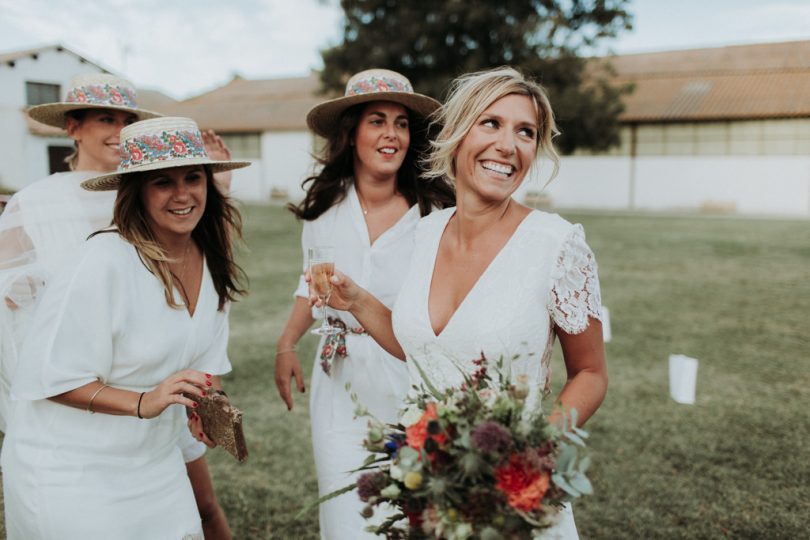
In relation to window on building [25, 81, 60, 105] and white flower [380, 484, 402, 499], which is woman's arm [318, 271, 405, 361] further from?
window on building [25, 81, 60, 105]

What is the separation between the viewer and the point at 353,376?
344 centimetres

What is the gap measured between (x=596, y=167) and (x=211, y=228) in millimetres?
35346

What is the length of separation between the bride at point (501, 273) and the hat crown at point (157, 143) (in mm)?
806

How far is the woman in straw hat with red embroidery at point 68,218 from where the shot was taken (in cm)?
342

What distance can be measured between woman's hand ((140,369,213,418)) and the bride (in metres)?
0.65

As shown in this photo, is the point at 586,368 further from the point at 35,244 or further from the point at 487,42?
the point at 487,42

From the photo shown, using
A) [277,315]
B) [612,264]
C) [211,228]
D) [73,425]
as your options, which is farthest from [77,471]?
[612,264]

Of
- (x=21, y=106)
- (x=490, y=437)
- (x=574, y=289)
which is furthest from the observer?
(x=21, y=106)

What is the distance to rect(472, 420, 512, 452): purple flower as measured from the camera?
1.41 metres

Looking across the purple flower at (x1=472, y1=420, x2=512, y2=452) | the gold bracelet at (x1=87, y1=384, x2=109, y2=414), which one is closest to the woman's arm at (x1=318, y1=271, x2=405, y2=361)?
the gold bracelet at (x1=87, y1=384, x2=109, y2=414)

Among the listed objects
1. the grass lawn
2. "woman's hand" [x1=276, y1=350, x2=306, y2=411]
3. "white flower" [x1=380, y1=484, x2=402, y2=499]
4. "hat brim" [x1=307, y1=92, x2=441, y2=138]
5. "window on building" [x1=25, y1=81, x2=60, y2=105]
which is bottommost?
the grass lawn

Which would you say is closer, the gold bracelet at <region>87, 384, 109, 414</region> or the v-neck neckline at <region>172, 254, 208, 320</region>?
the gold bracelet at <region>87, 384, 109, 414</region>

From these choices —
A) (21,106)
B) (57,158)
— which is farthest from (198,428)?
(57,158)

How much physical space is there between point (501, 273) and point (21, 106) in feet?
23.2
